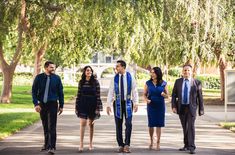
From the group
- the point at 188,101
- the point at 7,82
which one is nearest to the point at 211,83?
the point at 7,82

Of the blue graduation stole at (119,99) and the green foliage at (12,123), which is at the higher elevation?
the blue graduation stole at (119,99)

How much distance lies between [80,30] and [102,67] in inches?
2667

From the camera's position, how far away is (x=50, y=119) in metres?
11.1

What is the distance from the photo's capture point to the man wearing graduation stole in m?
11.4

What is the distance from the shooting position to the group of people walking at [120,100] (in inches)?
439

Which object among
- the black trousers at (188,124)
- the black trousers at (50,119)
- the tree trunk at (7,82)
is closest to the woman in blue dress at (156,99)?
the black trousers at (188,124)

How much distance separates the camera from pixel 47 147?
1123cm

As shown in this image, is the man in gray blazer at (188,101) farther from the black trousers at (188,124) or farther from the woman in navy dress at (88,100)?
the woman in navy dress at (88,100)

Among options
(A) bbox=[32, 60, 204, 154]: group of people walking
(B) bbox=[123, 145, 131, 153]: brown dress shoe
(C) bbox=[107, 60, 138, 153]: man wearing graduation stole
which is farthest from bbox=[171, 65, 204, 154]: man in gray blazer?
(B) bbox=[123, 145, 131, 153]: brown dress shoe

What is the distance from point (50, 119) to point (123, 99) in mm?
1519

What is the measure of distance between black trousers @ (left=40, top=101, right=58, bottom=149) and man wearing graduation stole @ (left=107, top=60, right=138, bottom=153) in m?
1.13

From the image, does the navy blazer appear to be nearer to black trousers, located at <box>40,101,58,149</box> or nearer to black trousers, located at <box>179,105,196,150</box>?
black trousers, located at <box>40,101,58,149</box>

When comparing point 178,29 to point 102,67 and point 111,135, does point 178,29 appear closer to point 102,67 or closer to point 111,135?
point 111,135

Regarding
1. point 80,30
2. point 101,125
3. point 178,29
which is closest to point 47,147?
point 101,125
